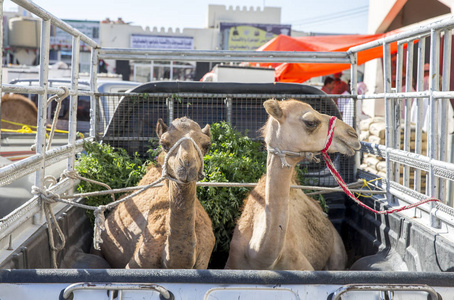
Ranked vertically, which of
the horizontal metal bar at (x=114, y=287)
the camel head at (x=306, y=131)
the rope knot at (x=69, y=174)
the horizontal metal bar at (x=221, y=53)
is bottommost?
the horizontal metal bar at (x=114, y=287)

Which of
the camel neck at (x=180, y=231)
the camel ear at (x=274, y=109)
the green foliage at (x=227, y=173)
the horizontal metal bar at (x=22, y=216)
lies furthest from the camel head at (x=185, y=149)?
the green foliage at (x=227, y=173)

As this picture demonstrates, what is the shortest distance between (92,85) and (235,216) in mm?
2283

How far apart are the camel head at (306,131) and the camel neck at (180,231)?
2.82 ft

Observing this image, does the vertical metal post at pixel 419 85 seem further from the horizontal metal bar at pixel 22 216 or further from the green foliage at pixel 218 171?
the horizontal metal bar at pixel 22 216

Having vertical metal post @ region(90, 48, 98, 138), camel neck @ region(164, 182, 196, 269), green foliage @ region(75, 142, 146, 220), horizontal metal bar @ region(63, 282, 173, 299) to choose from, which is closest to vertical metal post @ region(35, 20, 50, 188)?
camel neck @ region(164, 182, 196, 269)

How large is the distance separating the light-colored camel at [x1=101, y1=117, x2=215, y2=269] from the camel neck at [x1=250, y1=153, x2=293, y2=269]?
1.57ft

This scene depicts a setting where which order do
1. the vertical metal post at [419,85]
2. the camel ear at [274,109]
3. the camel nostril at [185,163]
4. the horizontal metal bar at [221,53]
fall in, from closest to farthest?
the camel nostril at [185,163] < the camel ear at [274,109] < the vertical metal post at [419,85] < the horizontal metal bar at [221,53]

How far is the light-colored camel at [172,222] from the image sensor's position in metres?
3.25

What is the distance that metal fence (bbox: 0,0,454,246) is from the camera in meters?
3.47

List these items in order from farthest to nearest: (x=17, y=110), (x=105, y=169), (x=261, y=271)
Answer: (x=17, y=110), (x=105, y=169), (x=261, y=271)

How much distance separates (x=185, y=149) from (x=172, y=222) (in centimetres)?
53

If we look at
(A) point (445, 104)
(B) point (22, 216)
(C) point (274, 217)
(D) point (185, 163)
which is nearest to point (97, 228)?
(B) point (22, 216)

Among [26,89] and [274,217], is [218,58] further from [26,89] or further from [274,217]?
[26,89]

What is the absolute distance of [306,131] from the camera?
3680 mm
